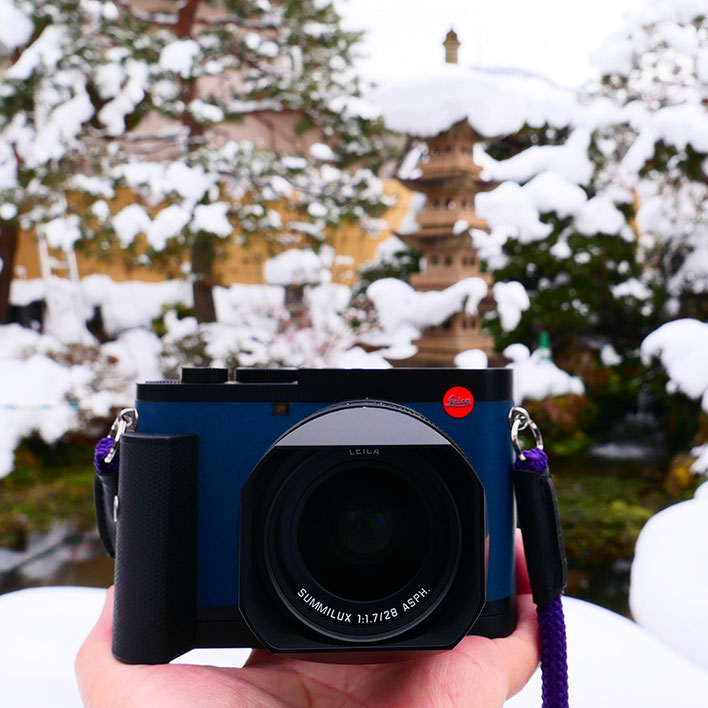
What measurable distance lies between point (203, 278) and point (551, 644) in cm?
354

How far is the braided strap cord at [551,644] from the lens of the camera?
622 millimetres

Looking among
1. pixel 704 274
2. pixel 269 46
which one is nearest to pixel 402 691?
pixel 704 274

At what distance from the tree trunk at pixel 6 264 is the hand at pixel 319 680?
13.6ft

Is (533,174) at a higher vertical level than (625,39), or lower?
lower

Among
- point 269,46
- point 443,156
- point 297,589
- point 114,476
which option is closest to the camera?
point 297,589

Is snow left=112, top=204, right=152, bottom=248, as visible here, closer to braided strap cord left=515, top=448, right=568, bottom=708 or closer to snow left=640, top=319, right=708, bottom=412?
snow left=640, top=319, right=708, bottom=412

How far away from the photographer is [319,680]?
622 mm

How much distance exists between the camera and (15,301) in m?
4.44

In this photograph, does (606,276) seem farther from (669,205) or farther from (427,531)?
(427,531)

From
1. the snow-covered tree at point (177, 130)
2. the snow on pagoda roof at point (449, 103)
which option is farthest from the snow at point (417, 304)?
the snow-covered tree at point (177, 130)

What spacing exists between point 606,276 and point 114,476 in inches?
146

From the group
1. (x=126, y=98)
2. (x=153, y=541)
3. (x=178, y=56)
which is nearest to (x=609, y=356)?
(x=178, y=56)

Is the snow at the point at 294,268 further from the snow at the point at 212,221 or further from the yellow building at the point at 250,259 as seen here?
the snow at the point at 212,221

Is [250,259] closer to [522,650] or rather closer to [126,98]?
[126,98]
